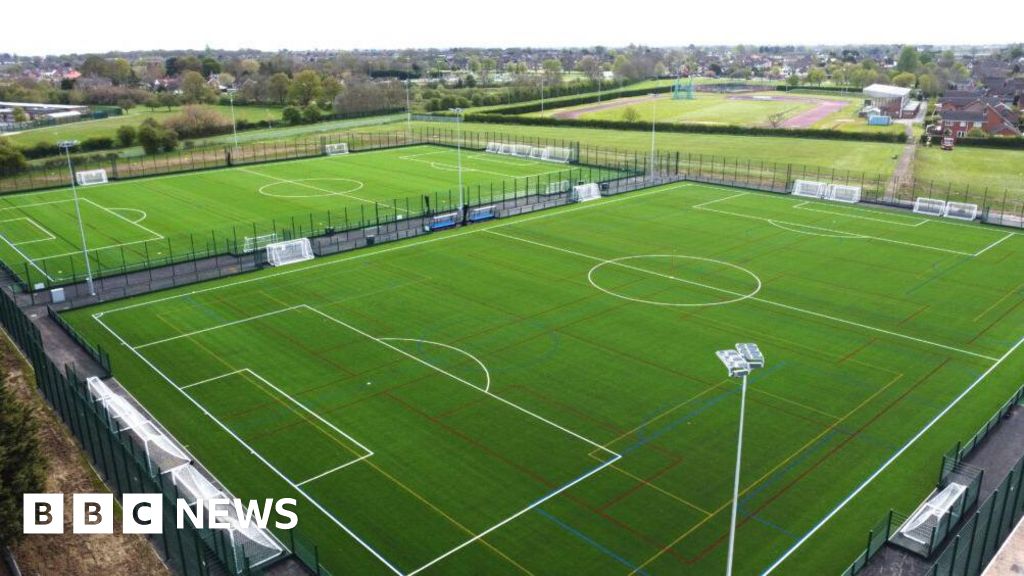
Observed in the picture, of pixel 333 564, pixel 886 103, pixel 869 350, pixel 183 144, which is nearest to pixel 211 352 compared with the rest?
pixel 333 564

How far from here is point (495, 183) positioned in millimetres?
69625

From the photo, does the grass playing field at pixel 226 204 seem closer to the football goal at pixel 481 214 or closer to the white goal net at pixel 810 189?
the football goal at pixel 481 214

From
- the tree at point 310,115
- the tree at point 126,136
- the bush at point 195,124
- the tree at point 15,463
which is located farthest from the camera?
the tree at point 310,115

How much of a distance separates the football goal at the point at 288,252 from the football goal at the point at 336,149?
45.7 m

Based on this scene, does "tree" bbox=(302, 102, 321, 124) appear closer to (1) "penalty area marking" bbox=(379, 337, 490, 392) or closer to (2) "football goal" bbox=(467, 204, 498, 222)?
(2) "football goal" bbox=(467, 204, 498, 222)

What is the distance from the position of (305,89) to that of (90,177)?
249 ft

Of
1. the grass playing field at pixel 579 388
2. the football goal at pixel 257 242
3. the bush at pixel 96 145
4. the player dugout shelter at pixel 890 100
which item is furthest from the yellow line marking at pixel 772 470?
the player dugout shelter at pixel 890 100

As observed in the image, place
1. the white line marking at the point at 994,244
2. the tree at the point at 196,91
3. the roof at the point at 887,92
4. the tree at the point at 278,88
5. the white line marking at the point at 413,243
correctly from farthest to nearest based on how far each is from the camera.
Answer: the tree at the point at 278,88 < the tree at the point at 196,91 < the roof at the point at 887,92 < the white line marking at the point at 994,244 < the white line marking at the point at 413,243

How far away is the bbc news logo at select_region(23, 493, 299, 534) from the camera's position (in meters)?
19.3

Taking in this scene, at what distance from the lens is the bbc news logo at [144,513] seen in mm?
19312

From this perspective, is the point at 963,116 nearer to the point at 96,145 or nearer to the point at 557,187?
the point at 557,187

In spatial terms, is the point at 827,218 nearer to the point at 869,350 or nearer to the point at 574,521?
the point at 869,350

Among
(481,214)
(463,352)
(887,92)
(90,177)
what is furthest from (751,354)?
(887,92)

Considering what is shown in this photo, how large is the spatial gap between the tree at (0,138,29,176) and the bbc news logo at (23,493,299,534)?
6306cm
